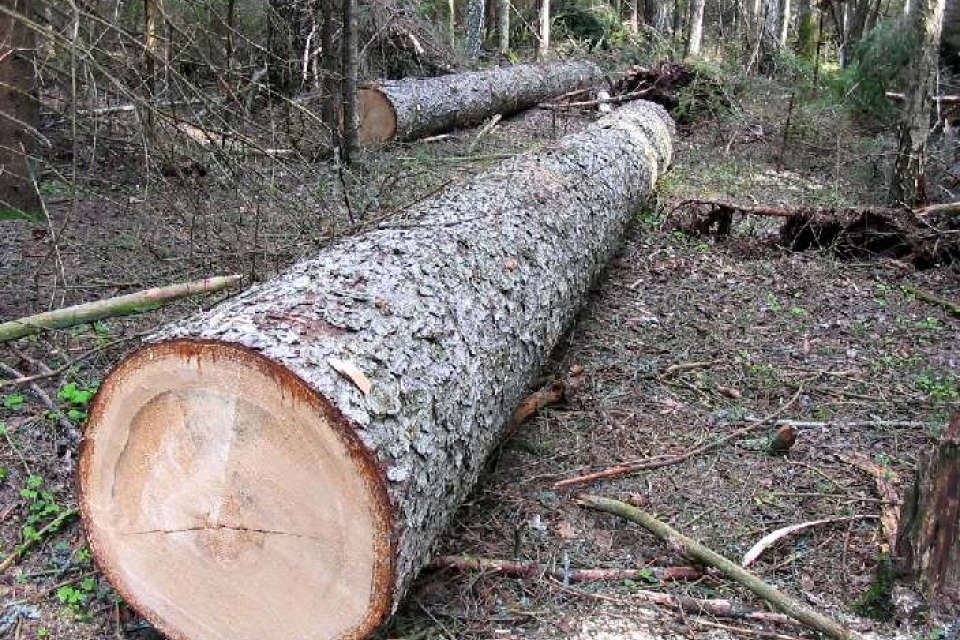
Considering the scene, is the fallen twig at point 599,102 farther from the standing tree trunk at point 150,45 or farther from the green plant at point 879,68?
the standing tree trunk at point 150,45

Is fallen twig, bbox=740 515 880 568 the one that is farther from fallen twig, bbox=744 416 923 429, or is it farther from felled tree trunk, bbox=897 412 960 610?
fallen twig, bbox=744 416 923 429

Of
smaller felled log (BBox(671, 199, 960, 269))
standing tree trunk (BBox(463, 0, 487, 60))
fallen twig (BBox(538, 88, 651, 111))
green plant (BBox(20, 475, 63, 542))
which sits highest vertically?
standing tree trunk (BBox(463, 0, 487, 60))

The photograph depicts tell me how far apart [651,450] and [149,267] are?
333 centimetres

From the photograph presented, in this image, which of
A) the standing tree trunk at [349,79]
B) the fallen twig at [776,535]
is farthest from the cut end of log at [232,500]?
the standing tree trunk at [349,79]

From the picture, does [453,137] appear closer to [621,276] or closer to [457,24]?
[621,276]

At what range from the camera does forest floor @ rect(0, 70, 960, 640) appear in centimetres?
243

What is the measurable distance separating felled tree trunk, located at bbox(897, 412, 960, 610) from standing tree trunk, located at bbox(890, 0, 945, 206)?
4.76m

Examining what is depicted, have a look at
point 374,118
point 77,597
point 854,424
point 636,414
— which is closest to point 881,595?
point 854,424

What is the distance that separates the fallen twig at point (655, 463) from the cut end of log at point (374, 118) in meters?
5.87

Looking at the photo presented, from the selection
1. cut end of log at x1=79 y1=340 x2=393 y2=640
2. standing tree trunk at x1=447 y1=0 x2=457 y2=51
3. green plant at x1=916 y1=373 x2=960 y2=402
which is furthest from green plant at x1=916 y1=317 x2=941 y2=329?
standing tree trunk at x1=447 y1=0 x2=457 y2=51

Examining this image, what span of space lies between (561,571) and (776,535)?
32.0 inches

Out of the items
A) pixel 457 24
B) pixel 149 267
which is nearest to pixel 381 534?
pixel 149 267

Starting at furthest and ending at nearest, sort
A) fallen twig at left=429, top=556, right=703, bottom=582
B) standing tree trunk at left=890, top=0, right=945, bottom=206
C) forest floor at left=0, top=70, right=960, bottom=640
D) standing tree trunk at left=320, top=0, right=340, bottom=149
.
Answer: standing tree trunk at left=320, top=0, right=340, bottom=149
standing tree trunk at left=890, top=0, right=945, bottom=206
fallen twig at left=429, top=556, right=703, bottom=582
forest floor at left=0, top=70, right=960, bottom=640

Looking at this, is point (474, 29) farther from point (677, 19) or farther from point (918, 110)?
point (918, 110)
